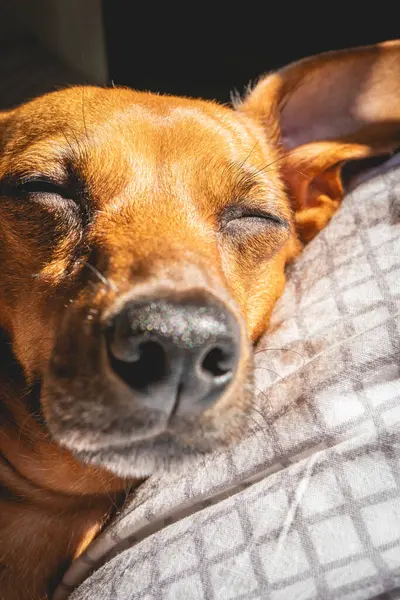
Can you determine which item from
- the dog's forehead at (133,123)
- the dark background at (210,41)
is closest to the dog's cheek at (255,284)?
the dog's forehead at (133,123)

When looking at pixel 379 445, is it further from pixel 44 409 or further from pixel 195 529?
pixel 44 409

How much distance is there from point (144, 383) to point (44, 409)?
17.0 inches

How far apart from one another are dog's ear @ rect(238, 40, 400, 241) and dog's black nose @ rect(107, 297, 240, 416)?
130 cm

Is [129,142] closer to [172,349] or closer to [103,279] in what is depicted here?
[103,279]

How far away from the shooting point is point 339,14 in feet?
13.0

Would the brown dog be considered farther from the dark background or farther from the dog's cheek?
the dark background

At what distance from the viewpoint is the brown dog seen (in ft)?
4.45

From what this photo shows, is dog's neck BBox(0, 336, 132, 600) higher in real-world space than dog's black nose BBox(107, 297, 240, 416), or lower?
lower

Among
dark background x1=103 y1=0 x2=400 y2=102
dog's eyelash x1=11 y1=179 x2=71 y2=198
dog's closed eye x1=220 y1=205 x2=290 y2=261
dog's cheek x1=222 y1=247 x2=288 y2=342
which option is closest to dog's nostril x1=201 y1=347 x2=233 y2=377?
dog's cheek x1=222 y1=247 x2=288 y2=342

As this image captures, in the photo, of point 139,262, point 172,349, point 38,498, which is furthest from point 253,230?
point 38,498

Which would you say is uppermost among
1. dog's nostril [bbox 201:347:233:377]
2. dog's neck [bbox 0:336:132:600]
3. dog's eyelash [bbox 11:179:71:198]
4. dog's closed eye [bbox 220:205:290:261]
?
dog's eyelash [bbox 11:179:71:198]

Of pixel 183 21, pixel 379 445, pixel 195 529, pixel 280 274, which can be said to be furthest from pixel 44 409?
pixel 183 21

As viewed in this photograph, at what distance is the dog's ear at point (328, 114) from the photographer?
241 centimetres

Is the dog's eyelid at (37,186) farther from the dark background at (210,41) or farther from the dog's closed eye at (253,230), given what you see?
the dark background at (210,41)
